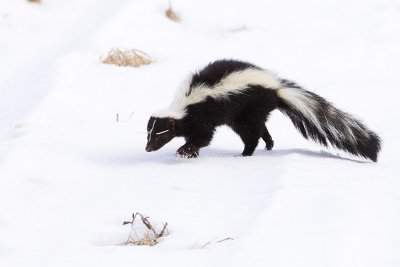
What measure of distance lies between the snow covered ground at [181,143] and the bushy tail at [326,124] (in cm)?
21

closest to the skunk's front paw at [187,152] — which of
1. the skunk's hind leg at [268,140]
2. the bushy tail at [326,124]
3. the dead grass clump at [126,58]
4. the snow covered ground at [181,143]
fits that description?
the snow covered ground at [181,143]

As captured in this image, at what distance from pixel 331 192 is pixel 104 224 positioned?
158 centimetres

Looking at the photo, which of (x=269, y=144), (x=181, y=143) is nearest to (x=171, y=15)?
(x=181, y=143)

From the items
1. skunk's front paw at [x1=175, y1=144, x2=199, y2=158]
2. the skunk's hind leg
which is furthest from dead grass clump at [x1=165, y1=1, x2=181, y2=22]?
skunk's front paw at [x1=175, y1=144, x2=199, y2=158]

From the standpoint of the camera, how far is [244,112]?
631 centimetres

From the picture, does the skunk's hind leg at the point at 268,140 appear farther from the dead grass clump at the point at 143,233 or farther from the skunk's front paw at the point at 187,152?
the dead grass clump at the point at 143,233

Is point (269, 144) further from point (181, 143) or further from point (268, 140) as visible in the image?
point (181, 143)

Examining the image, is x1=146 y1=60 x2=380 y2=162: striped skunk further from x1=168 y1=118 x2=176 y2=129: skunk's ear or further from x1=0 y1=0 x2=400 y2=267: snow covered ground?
x1=0 y1=0 x2=400 y2=267: snow covered ground

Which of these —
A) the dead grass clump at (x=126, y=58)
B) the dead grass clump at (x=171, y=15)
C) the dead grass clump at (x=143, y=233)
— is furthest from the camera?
the dead grass clump at (x=171, y=15)

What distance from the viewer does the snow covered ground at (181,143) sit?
388 cm

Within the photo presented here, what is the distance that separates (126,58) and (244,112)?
4.19 m

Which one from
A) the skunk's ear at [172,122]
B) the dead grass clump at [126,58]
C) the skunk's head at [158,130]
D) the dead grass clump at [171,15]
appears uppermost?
the dead grass clump at [171,15]

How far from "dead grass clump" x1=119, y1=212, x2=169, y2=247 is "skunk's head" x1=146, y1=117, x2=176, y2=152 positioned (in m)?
1.95

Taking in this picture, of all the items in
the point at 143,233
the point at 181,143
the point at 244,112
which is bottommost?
the point at 181,143
